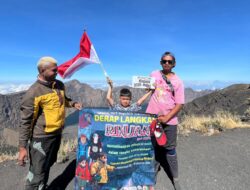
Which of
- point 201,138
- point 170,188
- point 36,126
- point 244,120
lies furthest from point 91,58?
point 244,120

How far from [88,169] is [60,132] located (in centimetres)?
72

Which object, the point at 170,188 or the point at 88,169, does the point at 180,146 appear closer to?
the point at 170,188

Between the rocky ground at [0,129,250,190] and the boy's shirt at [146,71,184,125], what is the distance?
1257mm

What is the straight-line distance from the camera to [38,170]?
4266 millimetres

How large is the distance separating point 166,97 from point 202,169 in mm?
1922

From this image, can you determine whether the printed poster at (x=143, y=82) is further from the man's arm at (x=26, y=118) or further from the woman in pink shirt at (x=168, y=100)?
the man's arm at (x=26, y=118)

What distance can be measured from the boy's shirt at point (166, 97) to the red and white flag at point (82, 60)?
4.55 ft

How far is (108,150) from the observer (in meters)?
4.37

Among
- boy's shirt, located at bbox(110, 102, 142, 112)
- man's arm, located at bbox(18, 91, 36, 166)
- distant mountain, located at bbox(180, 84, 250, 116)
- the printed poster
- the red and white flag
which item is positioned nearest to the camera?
man's arm, located at bbox(18, 91, 36, 166)

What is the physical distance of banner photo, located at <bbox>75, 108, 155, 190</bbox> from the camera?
14.2ft

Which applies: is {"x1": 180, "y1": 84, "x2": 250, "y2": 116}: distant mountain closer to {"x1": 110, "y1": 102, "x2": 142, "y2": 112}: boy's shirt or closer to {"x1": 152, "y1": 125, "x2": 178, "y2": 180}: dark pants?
{"x1": 152, "y1": 125, "x2": 178, "y2": 180}: dark pants

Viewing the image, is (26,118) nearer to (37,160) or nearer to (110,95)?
(37,160)

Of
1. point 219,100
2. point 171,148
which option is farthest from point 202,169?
point 219,100

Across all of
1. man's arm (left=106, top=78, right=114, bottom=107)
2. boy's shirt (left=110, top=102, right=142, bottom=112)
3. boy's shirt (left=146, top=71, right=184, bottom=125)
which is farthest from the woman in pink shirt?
man's arm (left=106, top=78, right=114, bottom=107)
